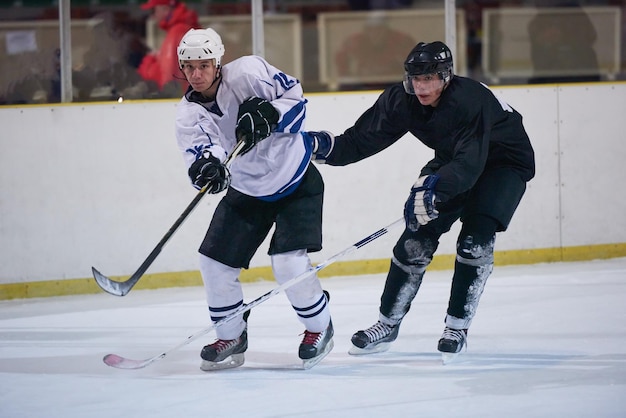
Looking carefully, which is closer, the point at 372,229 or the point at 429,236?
the point at 429,236

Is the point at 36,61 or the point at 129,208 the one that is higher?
the point at 36,61

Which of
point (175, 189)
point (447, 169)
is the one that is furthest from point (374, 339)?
point (175, 189)

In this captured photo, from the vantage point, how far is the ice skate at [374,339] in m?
3.39

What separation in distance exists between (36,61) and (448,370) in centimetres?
256

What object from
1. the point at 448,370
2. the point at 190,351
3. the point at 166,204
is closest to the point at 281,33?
the point at 166,204

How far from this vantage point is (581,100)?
5082mm

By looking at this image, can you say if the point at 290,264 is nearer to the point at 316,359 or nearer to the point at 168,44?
the point at 316,359

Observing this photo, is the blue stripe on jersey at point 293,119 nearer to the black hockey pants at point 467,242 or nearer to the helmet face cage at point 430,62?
the helmet face cage at point 430,62

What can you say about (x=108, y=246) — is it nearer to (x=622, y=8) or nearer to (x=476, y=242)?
(x=476, y=242)

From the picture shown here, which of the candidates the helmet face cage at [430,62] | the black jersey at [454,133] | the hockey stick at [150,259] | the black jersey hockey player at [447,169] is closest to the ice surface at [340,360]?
the black jersey hockey player at [447,169]

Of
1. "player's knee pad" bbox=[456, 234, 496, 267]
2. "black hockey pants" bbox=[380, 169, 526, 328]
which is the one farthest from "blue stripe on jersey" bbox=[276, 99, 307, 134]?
"player's knee pad" bbox=[456, 234, 496, 267]

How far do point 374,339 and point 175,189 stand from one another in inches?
65.4

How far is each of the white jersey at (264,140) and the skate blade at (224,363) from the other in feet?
1.72

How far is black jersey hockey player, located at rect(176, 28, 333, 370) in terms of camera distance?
310cm
